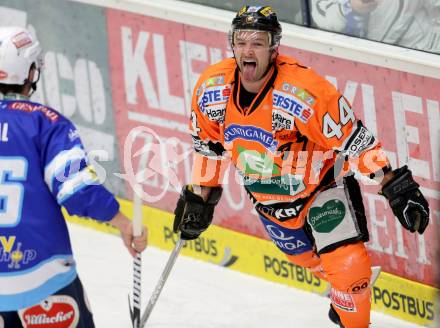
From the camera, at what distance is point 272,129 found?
5219 millimetres

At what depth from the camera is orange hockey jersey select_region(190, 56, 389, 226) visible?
5.11 metres

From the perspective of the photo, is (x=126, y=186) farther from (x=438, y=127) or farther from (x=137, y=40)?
(x=438, y=127)

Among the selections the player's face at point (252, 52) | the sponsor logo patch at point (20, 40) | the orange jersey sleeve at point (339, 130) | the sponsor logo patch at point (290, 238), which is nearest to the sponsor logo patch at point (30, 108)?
the sponsor logo patch at point (20, 40)

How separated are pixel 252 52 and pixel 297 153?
19.6 inches

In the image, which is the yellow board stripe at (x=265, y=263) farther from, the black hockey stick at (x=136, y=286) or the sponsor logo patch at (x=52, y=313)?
the sponsor logo patch at (x=52, y=313)

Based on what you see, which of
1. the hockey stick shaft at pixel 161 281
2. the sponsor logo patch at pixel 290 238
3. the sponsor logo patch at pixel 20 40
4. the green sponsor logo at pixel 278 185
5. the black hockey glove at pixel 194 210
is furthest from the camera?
the hockey stick shaft at pixel 161 281

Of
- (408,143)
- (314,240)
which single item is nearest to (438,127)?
(408,143)

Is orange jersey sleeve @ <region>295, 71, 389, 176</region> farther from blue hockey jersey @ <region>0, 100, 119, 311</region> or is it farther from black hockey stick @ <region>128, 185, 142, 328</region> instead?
blue hockey jersey @ <region>0, 100, 119, 311</region>

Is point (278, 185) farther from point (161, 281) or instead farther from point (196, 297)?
point (196, 297)

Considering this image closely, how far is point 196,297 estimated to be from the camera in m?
6.57

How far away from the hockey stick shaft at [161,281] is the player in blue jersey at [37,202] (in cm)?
163

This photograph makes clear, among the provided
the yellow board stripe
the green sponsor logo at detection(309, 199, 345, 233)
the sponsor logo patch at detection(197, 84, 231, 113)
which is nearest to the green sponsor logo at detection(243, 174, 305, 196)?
the green sponsor logo at detection(309, 199, 345, 233)

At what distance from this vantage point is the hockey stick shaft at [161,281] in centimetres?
595

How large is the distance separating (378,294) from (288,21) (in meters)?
1.53
